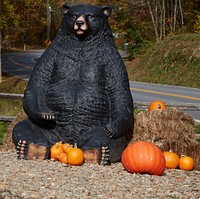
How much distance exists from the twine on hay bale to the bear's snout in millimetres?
1540

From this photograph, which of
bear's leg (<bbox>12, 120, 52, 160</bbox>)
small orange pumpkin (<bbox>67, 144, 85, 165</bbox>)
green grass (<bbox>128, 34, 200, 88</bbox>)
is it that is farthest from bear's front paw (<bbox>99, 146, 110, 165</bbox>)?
green grass (<bbox>128, 34, 200, 88</bbox>)

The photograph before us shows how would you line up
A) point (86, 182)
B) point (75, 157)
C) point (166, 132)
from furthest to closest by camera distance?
point (166, 132), point (75, 157), point (86, 182)

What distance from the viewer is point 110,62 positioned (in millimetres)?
7246

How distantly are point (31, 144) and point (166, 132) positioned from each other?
1955 millimetres

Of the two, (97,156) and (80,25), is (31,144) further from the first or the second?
(80,25)

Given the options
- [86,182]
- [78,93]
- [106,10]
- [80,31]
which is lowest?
[86,182]

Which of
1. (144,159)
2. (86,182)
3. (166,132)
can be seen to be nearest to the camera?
(86,182)

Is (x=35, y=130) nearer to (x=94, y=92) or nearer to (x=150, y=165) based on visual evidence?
(x=94, y=92)

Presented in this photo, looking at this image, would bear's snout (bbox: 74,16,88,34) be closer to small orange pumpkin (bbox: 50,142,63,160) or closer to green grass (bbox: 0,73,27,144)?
small orange pumpkin (bbox: 50,142,63,160)

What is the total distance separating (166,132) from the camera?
7.85 meters

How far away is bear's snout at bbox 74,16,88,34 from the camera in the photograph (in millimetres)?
7074

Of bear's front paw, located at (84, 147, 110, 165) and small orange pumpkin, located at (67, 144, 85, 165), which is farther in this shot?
bear's front paw, located at (84, 147, 110, 165)

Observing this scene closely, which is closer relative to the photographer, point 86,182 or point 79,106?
point 86,182

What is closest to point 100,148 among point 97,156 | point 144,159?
point 97,156
